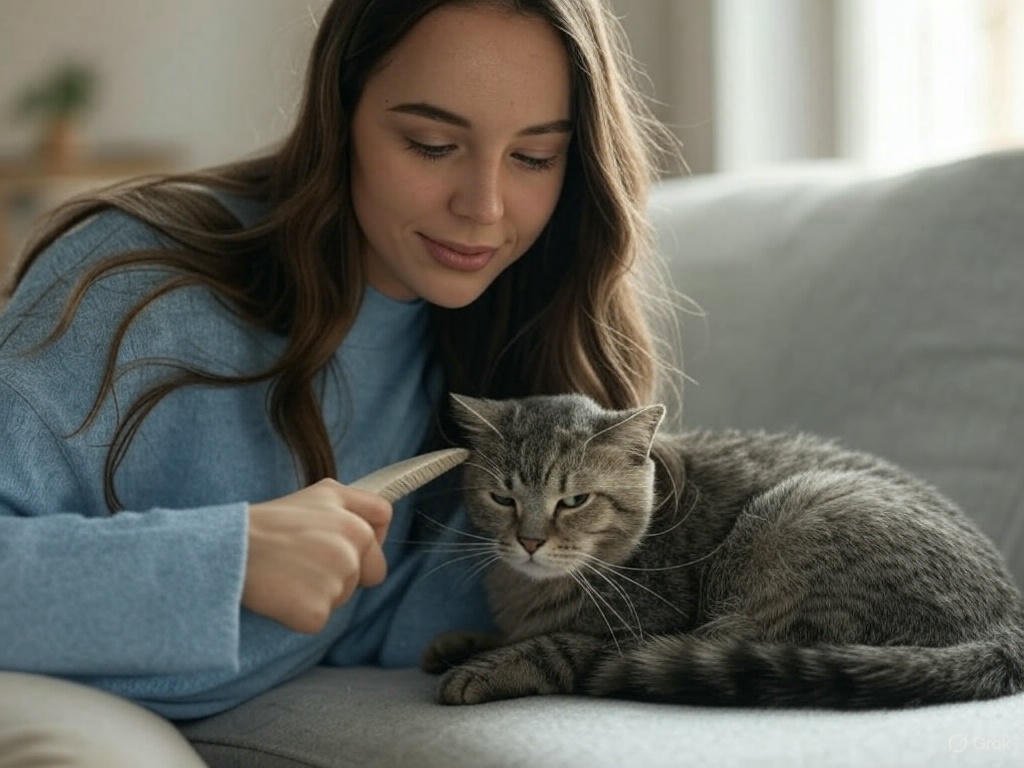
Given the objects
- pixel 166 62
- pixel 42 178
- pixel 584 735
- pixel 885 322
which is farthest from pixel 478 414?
pixel 166 62

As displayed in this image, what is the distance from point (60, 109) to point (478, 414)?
3.10 metres

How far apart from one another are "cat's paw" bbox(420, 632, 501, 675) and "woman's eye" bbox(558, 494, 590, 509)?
19cm

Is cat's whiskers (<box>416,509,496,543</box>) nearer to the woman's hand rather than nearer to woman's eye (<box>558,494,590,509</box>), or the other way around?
woman's eye (<box>558,494,590,509</box>)

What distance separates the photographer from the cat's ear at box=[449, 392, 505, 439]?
1.57 meters

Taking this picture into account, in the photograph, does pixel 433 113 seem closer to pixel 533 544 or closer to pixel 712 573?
pixel 533 544

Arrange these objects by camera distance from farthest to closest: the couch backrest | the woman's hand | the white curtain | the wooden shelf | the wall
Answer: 1. the wall
2. the wooden shelf
3. the white curtain
4. the couch backrest
5. the woman's hand

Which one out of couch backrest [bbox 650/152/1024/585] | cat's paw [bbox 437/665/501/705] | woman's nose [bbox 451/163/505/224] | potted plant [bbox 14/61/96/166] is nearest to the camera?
cat's paw [bbox 437/665/501/705]

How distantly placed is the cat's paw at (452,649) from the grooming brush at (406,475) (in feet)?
0.78

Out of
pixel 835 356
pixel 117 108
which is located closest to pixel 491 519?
pixel 835 356

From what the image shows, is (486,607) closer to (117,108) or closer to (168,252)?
(168,252)

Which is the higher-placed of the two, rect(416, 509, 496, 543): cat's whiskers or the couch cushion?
rect(416, 509, 496, 543): cat's whiskers

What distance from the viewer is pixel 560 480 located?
157 centimetres

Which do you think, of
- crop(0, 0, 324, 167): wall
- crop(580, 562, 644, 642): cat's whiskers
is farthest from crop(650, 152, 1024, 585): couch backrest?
crop(0, 0, 324, 167): wall

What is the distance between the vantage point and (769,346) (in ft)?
6.49
